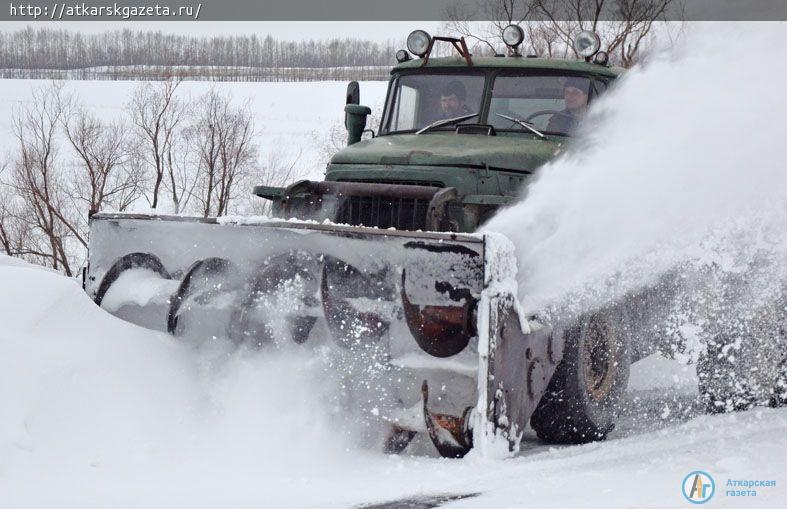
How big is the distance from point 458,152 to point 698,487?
231 cm

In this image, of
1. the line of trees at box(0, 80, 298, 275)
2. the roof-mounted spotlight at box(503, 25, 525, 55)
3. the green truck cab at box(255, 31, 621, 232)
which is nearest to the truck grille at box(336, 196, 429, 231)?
the green truck cab at box(255, 31, 621, 232)

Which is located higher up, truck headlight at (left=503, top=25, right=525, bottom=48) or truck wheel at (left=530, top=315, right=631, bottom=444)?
truck headlight at (left=503, top=25, right=525, bottom=48)

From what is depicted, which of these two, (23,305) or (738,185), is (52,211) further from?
(738,185)

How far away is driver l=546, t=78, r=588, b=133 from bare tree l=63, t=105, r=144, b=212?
12308 mm

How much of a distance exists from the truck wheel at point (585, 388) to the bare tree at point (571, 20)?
15718 mm

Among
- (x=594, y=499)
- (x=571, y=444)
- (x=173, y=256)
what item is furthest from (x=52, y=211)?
(x=594, y=499)

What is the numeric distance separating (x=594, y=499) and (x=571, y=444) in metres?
1.52

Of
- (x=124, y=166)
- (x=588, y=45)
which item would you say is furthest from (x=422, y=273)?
(x=124, y=166)

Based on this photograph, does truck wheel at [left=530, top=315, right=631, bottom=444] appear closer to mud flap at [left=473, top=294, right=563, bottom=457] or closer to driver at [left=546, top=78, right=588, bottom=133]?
mud flap at [left=473, top=294, right=563, bottom=457]

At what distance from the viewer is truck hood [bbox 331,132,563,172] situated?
5.13 metres

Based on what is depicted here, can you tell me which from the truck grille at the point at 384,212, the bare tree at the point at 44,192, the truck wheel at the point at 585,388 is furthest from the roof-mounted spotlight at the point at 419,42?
the bare tree at the point at 44,192

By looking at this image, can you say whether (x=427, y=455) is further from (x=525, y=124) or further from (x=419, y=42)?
(x=419, y=42)

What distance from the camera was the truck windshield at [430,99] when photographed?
593 centimetres

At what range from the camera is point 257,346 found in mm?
4590
